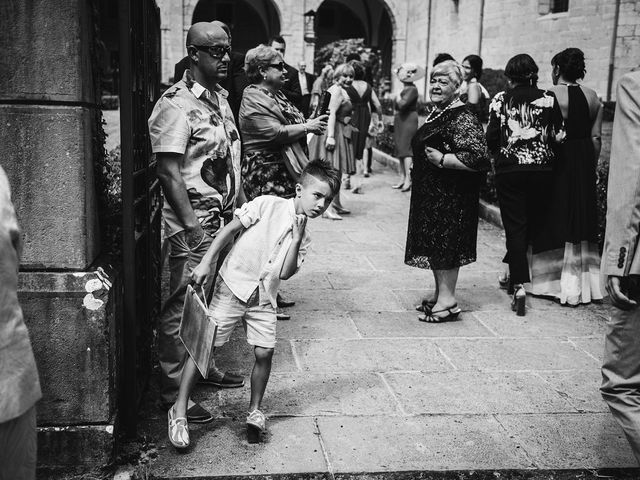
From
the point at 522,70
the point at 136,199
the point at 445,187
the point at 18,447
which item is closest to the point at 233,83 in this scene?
the point at 445,187

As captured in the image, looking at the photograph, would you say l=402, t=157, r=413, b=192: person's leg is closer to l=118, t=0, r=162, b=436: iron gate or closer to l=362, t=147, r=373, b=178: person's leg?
l=362, t=147, r=373, b=178: person's leg

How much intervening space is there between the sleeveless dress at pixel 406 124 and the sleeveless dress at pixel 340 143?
2275 mm

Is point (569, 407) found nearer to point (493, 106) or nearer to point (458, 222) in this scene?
point (458, 222)

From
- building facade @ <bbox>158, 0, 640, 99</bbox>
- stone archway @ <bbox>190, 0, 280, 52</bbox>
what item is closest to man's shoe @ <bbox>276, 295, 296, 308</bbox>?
building facade @ <bbox>158, 0, 640, 99</bbox>

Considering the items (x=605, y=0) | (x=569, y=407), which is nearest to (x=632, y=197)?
(x=569, y=407)

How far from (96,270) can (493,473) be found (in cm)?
203

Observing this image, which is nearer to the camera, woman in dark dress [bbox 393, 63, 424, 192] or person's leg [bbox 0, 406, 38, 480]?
person's leg [bbox 0, 406, 38, 480]

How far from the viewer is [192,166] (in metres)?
4.07

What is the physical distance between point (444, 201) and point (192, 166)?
2444 millimetres

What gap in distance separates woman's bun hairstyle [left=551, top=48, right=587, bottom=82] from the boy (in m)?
3.53

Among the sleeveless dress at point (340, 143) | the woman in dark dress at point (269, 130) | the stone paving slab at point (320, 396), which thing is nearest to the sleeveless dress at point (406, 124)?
the sleeveless dress at point (340, 143)

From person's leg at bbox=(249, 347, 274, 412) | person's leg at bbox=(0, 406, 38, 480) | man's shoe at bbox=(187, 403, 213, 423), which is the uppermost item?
person's leg at bbox=(0, 406, 38, 480)

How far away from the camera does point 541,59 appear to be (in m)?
18.7

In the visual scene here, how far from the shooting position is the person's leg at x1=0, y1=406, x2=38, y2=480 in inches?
87.4
